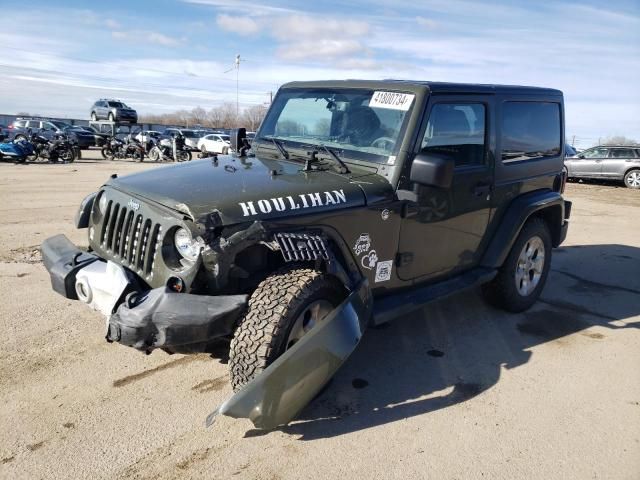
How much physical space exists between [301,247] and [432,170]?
97 cm

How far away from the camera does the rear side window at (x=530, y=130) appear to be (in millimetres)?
4430

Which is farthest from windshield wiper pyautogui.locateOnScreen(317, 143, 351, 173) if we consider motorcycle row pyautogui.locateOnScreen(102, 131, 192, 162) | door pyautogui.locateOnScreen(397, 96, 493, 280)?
motorcycle row pyautogui.locateOnScreen(102, 131, 192, 162)

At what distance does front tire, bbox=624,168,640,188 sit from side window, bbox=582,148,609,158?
1134 mm

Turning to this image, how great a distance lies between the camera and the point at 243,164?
12.4ft

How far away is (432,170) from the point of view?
3186mm

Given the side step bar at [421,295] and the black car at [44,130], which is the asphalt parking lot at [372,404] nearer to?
the side step bar at [421,295]

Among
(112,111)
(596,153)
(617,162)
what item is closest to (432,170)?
(617,162)

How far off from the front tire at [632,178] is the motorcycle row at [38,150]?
2091 cm

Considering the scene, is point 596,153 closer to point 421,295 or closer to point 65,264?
point 421,295

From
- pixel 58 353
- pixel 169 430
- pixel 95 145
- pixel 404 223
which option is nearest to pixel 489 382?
pixel 404 223

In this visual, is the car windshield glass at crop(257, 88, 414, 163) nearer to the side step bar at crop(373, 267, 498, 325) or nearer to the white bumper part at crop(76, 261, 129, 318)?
the side step bar at crop(373, 267, 498, 325)

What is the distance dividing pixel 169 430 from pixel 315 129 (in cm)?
239

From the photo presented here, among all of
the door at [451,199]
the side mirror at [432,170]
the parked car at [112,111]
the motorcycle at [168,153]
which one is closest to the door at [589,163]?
the door at [451,199]

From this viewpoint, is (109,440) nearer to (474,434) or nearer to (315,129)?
(474,434)
